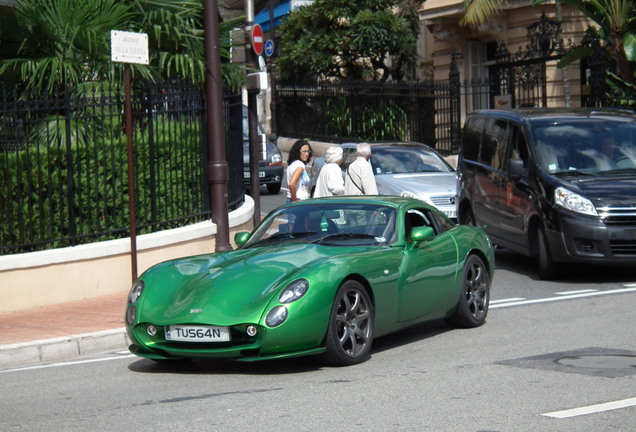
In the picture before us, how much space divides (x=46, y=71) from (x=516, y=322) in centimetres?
721

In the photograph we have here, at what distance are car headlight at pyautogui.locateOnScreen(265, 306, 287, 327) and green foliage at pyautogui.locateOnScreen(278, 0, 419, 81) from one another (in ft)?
92.2

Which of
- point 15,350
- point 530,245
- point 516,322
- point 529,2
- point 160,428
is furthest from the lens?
point 529,2

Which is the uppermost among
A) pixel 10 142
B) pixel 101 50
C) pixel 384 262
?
pixel 101 50

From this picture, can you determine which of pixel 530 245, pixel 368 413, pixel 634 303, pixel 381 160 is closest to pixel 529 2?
pixel 381 160

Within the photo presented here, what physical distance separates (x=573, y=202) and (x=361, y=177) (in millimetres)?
2844

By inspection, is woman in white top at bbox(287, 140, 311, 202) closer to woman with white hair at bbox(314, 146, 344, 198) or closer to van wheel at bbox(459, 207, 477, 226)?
woman with white hair at bbox(314, 146, 344, 198)

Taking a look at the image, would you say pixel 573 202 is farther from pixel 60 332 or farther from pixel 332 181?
pixel 60 332

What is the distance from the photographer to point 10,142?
1263cm

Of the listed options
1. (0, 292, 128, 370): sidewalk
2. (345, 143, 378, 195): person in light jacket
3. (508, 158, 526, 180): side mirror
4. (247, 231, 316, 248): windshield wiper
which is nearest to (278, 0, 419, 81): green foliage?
(345, 143, 378, 195): person in light jacket

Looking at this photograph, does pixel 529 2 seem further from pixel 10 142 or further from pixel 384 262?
pixel 384 262

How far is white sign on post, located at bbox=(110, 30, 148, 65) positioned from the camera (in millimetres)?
11422

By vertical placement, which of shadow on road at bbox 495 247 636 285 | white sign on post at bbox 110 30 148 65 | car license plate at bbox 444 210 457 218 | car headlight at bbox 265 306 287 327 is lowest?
shadow on road at bbox 495 247 636 285

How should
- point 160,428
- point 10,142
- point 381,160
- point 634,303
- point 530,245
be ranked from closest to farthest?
point 160,428 → point 634,303 → point 10,142 → point 530,245 → point 381,160

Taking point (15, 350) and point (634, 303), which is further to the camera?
point (634, 303)
